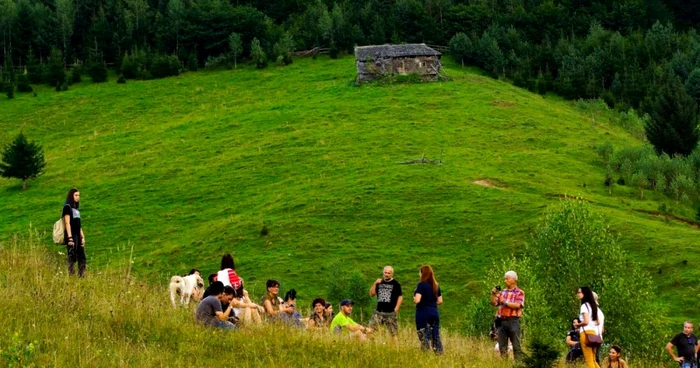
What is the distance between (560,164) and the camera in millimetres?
72500

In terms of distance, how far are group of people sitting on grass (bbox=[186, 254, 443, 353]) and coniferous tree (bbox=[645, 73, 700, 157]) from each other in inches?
2515

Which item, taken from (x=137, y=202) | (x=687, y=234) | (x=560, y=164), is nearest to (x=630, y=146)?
(x=560, y=164)

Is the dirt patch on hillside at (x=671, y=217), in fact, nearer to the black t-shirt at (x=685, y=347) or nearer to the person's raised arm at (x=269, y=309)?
the black t-shirt at (x=685, y=347)

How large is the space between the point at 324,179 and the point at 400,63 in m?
36.5

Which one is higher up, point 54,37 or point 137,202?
point 54,37

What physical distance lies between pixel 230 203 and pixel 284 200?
4375mm

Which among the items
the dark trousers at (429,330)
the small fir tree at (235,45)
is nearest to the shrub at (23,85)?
the small fir tree at (235,45)

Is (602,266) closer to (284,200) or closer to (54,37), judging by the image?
(284,200)

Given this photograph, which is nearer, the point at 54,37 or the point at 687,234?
the point at 687,234

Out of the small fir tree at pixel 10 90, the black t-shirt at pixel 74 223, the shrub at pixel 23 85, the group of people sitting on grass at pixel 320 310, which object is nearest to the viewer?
the group of people sitting on grass at pixel 320 310

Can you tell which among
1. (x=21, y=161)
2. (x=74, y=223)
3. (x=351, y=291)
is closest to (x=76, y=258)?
(x=74, y=223)

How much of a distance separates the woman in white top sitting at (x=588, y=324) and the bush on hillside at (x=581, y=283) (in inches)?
567

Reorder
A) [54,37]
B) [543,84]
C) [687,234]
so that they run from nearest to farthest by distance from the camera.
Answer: [687,234] < [543,84] < [54,37]

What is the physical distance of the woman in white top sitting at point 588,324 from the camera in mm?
20594
